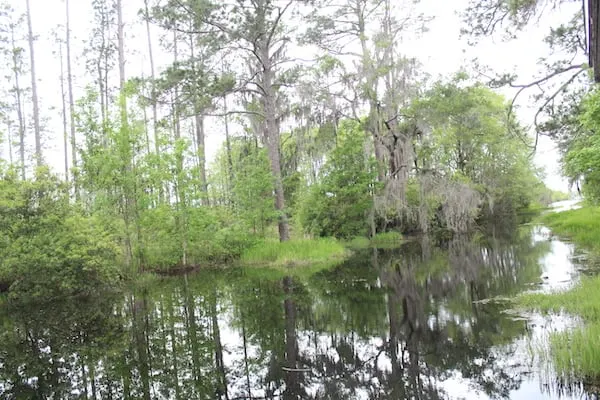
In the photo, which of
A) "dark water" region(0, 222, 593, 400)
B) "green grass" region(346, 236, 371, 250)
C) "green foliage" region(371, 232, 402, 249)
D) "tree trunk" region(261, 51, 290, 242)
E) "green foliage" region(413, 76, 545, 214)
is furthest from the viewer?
"green foliage" region(371, 232, 402, 249)

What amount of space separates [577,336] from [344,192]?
17.3m

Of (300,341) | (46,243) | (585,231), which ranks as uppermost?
(46,243)

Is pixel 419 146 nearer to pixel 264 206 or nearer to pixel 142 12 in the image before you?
pixel 264 206

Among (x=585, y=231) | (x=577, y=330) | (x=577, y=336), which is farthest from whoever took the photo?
(x=585, y=231)

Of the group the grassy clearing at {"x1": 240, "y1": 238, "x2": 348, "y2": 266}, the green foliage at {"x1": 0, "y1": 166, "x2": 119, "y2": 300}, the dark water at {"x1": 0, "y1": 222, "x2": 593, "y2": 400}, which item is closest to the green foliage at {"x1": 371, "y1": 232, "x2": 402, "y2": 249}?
the grassy clearing at {"x1": 240, "y1": 238, "x2": 348, "y2": 266}

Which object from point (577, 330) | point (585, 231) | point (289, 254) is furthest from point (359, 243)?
point (577, 330)

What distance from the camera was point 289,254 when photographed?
55.0ft

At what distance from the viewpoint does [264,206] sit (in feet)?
59.9

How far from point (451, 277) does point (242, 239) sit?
329 inches

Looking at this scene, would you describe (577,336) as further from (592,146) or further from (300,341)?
(592,146)

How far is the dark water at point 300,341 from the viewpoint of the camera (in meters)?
4.80

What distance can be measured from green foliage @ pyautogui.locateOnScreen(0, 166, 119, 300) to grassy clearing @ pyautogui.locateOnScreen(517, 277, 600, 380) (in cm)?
965

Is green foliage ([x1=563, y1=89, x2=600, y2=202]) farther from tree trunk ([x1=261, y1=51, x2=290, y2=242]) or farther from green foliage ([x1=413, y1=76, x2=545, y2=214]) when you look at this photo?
tree trunk ([x1=261, y1=51, x2=290, y2=242])

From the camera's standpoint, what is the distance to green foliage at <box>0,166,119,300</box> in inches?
434
